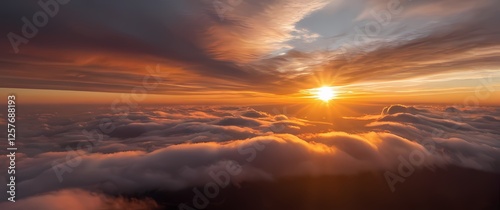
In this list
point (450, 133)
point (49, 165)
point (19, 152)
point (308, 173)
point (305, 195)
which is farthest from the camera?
point (450, 133)

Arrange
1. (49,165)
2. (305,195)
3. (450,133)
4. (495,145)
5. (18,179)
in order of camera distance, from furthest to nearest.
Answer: (450,133)
(495,145)
(305,195)
(49,165)
(18,179)

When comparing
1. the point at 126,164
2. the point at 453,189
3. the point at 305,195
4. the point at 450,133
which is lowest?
the point at 305,195

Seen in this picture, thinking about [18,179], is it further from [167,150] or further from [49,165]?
[167,150]

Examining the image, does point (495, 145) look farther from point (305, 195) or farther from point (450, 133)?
point (305, 195)

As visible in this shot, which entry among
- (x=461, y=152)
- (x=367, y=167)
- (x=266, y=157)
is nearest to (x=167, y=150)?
(x=266, y=157)

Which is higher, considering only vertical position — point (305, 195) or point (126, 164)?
point (126, 164)

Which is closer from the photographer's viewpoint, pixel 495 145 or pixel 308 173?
pixel 308 173

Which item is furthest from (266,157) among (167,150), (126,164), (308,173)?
(126,164)
